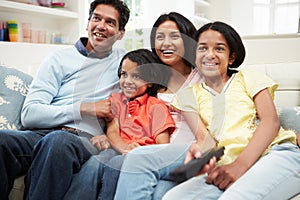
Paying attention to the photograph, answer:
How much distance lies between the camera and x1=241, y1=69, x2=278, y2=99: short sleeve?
1.24 metres

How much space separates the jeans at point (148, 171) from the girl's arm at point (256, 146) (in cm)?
17

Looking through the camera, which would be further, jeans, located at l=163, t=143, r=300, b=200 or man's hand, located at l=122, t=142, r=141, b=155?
man's hand, located at l=122, t=142, r=141, b=155

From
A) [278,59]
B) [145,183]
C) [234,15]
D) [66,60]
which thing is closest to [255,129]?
[145,183]

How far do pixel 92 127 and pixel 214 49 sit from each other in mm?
572

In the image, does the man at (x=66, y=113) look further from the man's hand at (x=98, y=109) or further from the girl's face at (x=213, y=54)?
the girl's face at (x=213, y=54)

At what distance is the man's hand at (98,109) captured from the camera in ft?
4.52

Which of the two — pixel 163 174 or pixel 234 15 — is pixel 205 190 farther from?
pixel 234 15

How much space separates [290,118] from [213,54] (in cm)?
46

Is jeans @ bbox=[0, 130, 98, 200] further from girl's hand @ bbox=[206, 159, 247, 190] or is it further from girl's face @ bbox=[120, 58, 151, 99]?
girl's hand @ bbox=[206, 159, 247, 190]

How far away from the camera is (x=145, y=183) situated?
111 cm

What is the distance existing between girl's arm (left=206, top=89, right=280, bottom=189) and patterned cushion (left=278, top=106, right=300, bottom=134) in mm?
294

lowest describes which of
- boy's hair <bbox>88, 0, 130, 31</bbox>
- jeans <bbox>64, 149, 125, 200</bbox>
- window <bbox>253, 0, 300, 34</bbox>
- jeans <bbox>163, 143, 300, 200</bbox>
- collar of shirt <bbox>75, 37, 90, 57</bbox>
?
jeans <bbox>64, 149, 125, 200</bbox>

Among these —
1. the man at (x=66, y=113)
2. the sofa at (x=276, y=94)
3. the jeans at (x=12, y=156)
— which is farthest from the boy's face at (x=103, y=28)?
the jeans at (x=12, y=156)

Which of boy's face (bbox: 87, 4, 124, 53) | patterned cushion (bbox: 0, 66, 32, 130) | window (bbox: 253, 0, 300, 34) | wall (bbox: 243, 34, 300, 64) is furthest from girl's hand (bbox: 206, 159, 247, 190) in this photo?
window (bbox: 253, 0, 300, 34)
